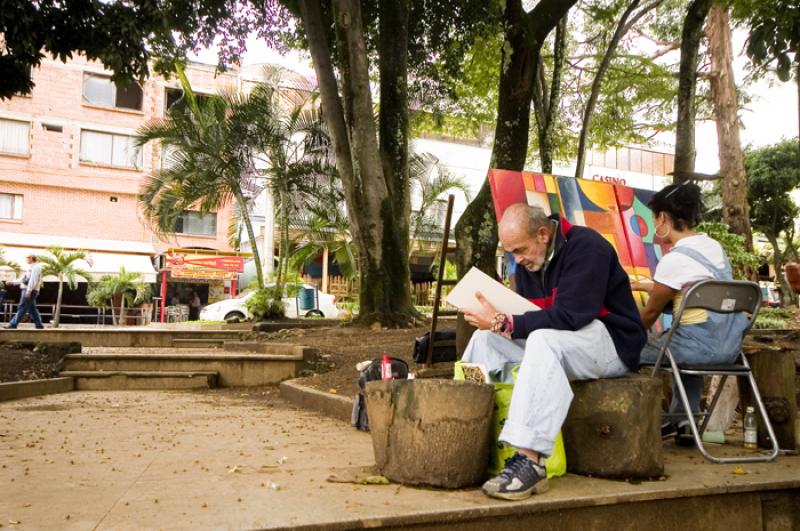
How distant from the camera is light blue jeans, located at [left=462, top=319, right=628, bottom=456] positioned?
10.8ft

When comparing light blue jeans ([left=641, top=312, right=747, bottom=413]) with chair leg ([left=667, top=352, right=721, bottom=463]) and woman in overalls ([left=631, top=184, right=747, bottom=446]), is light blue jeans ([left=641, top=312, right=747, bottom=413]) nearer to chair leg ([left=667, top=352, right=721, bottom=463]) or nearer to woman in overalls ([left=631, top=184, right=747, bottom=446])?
woman in overalls ([left=631, top=184, right=747, bottom=446])

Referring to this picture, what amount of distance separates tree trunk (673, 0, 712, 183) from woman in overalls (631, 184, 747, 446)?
6.13 meters

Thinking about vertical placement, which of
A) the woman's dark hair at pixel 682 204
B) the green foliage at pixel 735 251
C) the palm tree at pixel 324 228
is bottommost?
the woman's dark hair at pixel 682 204

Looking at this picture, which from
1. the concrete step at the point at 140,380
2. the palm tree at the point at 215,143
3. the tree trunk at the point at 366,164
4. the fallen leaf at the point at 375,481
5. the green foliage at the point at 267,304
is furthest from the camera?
the palm tree at the point at 215,143

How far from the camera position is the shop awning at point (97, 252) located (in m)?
29.1

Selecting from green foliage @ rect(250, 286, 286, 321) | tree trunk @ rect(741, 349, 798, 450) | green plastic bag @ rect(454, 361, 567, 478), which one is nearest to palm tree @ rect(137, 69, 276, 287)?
green foliage @ rect(250, 286, 286, 321)

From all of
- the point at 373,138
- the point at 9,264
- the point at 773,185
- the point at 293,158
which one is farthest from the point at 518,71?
the point at 9,264

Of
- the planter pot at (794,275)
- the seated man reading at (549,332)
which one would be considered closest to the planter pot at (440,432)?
the seated man reading at (549,332)

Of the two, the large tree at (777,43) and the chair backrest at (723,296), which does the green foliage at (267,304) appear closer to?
the large tree at (777,43)

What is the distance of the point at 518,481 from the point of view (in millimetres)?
3117

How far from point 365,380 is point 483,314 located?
2.49 m

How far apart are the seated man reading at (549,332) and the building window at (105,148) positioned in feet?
104

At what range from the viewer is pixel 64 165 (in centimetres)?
→ 3191

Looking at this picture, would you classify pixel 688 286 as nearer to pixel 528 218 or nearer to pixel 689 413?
pixel 689 413
